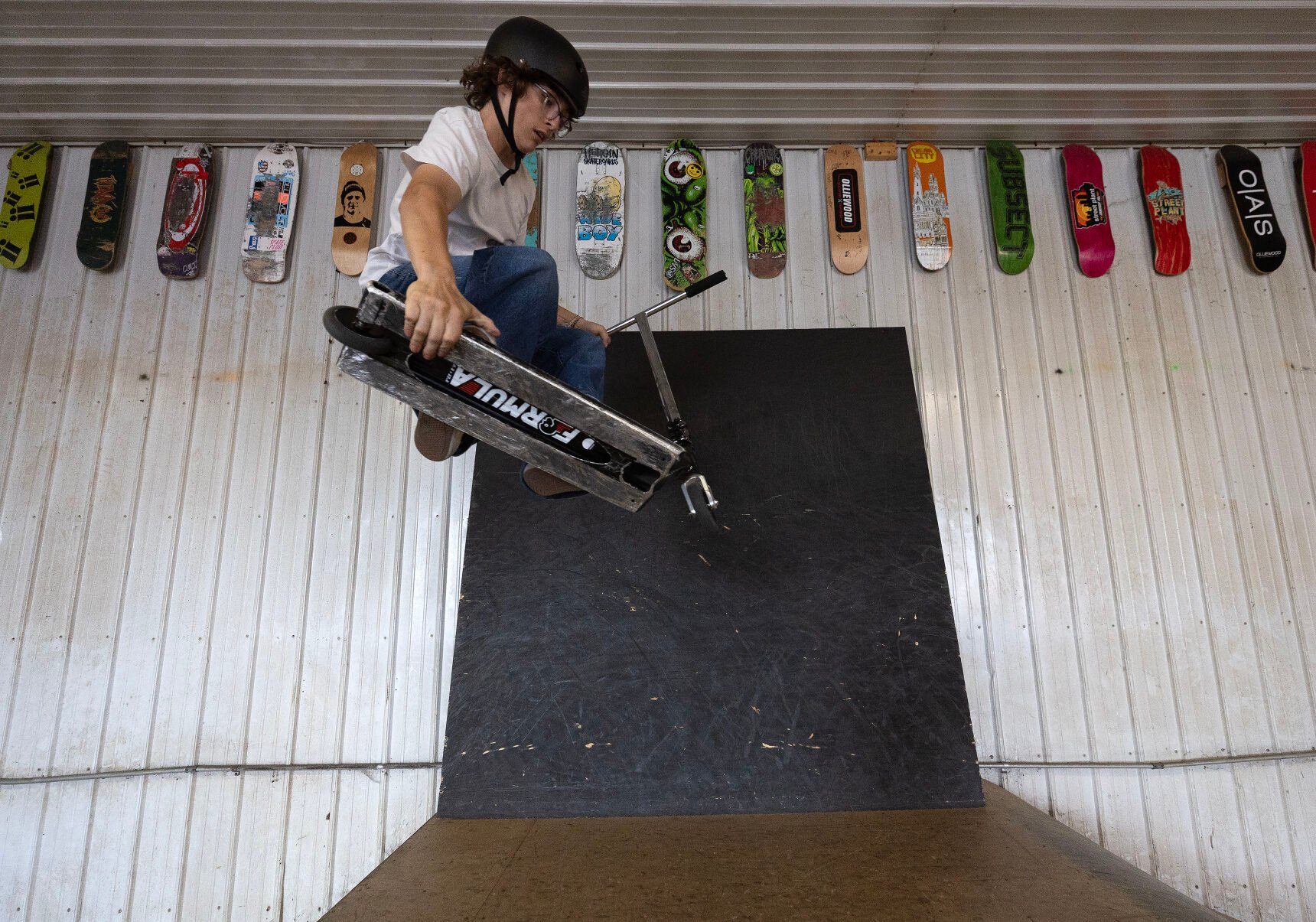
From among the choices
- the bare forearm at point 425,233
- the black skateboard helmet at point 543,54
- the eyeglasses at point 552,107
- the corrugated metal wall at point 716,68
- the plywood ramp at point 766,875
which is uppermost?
the corrugated metal wall at point 716,68

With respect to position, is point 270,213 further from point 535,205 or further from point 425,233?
point 425,233

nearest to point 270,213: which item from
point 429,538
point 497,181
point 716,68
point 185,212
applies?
point 185,212

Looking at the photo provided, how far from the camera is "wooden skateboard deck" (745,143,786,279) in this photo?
11.3 feet

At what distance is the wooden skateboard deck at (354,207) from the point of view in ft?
11.1

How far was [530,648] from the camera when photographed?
2.59 metres

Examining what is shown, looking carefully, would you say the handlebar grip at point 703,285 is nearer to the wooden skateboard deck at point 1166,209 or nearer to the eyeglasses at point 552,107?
the eyeglasses at point 552,107

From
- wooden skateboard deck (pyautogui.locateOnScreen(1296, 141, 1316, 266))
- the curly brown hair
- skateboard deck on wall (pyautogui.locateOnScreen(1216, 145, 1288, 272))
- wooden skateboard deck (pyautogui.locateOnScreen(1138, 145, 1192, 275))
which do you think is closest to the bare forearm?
the curly brown hair

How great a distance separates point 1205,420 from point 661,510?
2535 millimetres

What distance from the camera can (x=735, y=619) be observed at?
2.62 m

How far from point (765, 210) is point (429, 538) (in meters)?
2.13

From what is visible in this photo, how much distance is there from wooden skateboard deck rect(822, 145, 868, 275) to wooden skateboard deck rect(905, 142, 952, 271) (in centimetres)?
24

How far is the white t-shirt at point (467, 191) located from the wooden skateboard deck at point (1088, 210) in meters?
2.86

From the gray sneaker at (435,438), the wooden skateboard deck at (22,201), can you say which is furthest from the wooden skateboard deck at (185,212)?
the gray sneaker at (435,438)

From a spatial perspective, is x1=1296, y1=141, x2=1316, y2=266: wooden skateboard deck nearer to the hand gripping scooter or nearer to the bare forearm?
the hand gripping scooter
